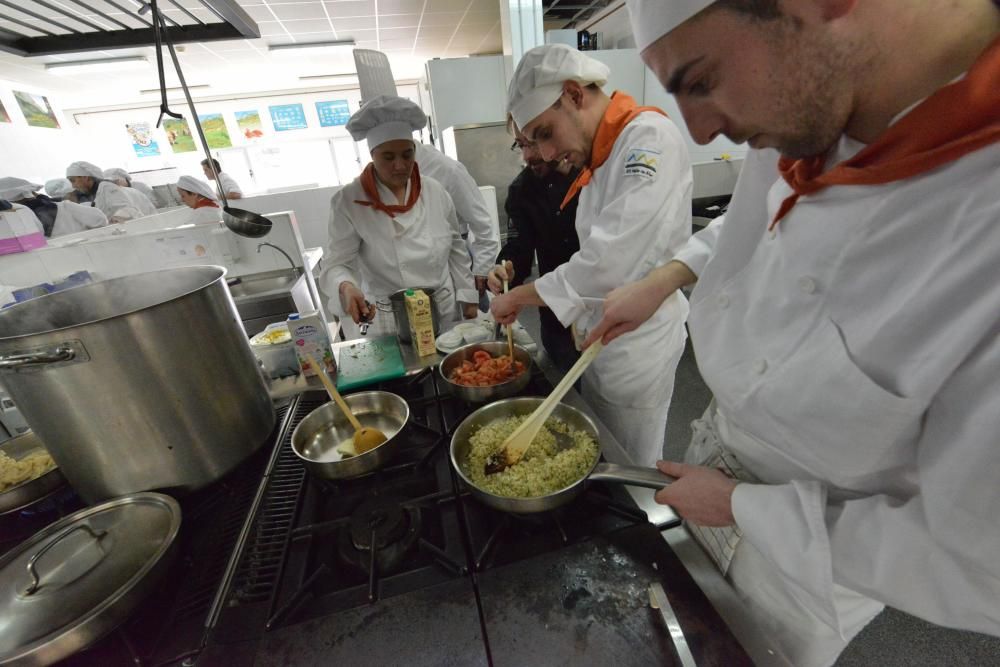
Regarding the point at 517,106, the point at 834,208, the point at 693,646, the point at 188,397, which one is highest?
the point at 517,106

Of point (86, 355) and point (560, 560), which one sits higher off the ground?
point (86, 355)

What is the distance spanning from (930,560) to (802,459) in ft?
0.58

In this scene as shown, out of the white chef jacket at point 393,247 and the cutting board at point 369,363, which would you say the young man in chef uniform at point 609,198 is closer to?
the cutting board at point 369,363

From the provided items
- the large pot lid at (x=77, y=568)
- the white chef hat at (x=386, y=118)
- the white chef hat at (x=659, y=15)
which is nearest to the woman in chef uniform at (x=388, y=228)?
the white chef hat at (x=386, y=118)

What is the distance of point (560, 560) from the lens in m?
0.68

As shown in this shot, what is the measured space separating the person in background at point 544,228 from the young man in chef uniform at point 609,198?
0.98ft

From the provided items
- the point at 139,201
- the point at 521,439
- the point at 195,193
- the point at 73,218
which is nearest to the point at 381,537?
the point at 521,439

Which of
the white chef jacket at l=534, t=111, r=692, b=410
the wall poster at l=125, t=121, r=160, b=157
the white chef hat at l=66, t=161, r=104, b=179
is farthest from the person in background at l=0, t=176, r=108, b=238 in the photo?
the white chef jacket at l=534, t=111, r=692, b=410

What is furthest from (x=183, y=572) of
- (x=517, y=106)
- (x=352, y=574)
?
(x=517, y=106)

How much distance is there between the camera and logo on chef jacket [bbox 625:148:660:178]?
111 centimetres

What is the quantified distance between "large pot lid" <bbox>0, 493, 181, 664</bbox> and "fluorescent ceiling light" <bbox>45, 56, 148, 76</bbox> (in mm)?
6385

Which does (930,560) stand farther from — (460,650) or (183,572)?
(183,572)

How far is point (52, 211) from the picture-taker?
438cm

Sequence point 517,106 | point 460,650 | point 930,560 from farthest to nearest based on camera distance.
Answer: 1. point 517,106
2. point 460,650
3. point 930,560
